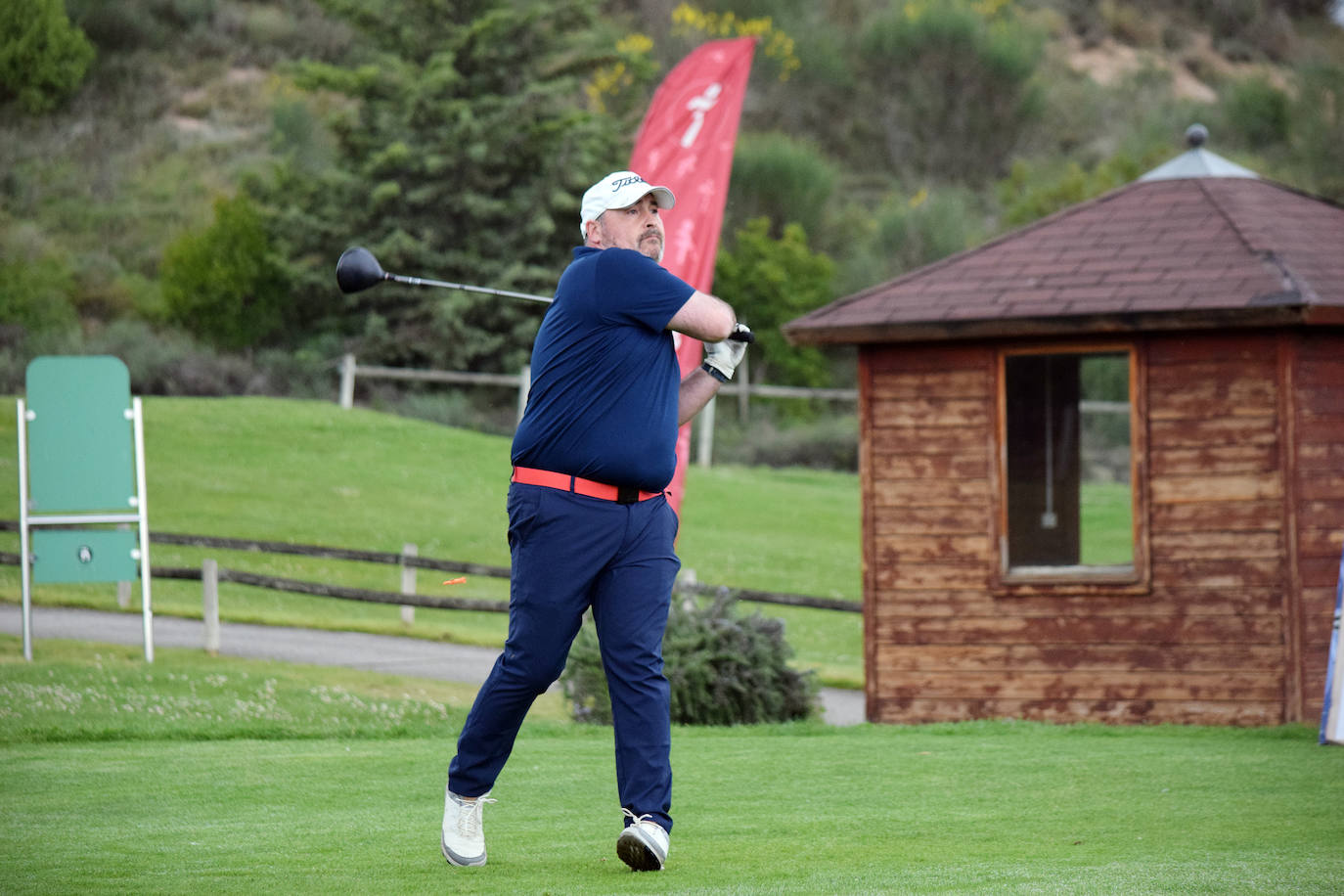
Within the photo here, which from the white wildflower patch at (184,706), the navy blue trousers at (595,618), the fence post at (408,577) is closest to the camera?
the navy blue trousers at (595,618)

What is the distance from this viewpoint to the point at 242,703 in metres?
10.3

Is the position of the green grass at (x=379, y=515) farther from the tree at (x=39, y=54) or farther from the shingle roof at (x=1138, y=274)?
the tree at (x=39, y=54)

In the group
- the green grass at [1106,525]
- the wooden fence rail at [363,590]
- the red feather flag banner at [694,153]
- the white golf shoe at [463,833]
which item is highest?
the red feather flag banner at [694,153]

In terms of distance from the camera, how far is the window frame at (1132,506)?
35.7ft

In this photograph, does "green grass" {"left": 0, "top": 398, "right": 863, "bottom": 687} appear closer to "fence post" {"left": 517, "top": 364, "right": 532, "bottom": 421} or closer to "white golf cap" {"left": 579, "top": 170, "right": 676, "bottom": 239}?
"fence post" {"left": 517, "top": 364, "right": 532, "bottom": 421}

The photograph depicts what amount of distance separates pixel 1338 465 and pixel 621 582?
7.31 metres

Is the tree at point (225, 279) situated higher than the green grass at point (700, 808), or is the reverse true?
the tree at point (225, 279)

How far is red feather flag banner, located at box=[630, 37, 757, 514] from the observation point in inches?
465

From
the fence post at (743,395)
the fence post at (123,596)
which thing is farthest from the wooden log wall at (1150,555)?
the fence post at (743,395)

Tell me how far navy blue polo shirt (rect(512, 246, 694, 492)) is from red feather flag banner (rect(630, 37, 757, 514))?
6636 mm

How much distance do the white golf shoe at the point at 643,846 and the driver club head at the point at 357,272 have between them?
7.11ft

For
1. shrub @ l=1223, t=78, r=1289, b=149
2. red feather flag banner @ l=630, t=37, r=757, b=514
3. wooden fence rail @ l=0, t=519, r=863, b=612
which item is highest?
shrub @ l=1223, t=78, r=1289, b=149

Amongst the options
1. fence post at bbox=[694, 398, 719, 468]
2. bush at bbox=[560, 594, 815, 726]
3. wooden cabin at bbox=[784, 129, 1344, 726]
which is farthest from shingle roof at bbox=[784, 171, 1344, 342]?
fence post at bbox=[694, 398, 719, 468]

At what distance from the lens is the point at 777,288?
36.4 meters
